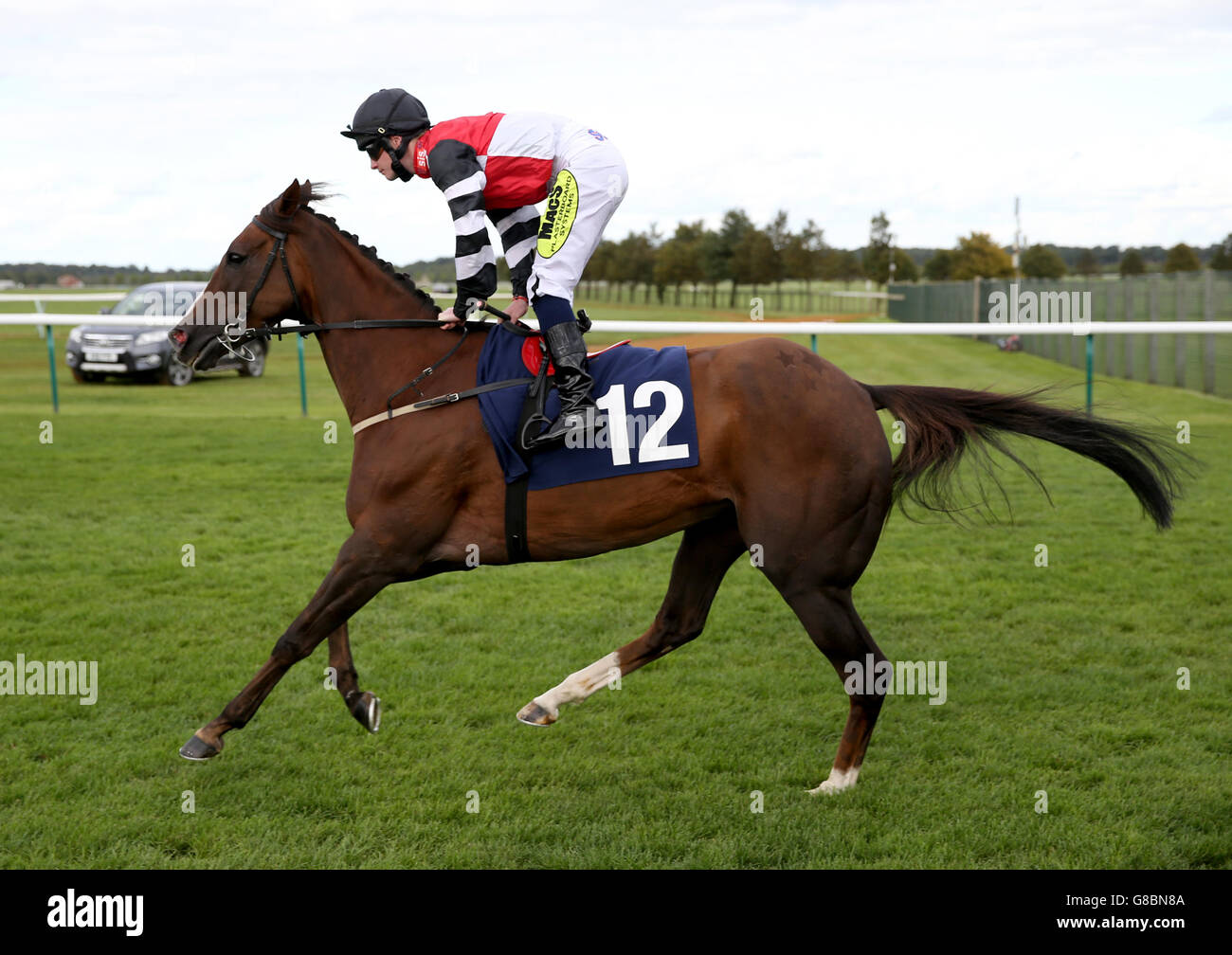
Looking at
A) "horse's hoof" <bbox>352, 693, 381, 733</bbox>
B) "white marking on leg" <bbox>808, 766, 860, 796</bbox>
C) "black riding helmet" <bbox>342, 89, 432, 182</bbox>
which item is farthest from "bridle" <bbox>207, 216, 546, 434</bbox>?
"white marking on leg" <bbox>808, 766, 860, 796</bbox>

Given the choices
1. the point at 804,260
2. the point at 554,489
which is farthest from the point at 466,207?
the point at 804,260

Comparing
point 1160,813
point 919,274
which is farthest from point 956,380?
point 919,274

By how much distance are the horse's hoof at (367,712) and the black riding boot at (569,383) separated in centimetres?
118

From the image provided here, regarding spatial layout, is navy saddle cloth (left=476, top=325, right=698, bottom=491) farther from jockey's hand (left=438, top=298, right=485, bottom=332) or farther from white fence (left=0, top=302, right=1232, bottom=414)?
white fence (left=0, top=302, right=1232, bottom=414)

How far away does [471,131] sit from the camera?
12.3ft

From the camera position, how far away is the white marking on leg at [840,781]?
3824mm

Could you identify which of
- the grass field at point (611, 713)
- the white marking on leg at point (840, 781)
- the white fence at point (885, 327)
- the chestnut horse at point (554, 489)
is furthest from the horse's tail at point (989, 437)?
the white fence at point (885, 327)

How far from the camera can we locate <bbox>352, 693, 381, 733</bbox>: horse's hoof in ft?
13.3

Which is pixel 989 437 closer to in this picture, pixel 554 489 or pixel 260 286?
pixel 554 489

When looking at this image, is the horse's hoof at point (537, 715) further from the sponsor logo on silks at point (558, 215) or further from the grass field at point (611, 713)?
the sponsor logo on silks at point (558, 215)

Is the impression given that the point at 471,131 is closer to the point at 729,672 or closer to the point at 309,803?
the point at 309,803

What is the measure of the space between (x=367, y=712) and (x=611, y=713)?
1033mm

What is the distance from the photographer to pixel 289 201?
12.7 feet
